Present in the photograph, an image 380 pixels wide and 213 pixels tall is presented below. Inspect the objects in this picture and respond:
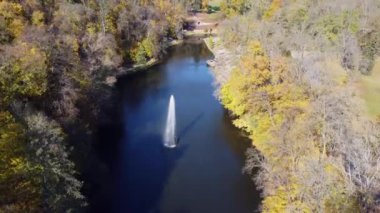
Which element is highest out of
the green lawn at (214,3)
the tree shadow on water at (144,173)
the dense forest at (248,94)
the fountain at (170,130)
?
the dense forest at (248,94)

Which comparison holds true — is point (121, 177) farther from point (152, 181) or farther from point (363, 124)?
point (363, 124)

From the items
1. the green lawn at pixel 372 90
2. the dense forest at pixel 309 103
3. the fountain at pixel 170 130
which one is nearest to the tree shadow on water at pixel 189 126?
the fountain at pixel 170 130

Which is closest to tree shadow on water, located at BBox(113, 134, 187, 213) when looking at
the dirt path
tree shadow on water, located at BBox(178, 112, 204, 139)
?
tree shadow on water, located at BBox(178, 112, 204, 139)

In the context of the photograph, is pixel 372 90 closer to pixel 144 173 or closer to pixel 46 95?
pixel 144 173

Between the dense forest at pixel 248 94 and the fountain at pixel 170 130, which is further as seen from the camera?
the fountain at pixel 170 130

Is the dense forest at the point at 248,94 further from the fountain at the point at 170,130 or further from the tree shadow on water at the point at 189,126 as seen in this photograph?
the fountain at the point at 170,130

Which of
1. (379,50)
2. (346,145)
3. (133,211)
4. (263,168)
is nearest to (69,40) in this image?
(133,211)

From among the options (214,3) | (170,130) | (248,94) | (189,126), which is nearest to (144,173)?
(170,130)

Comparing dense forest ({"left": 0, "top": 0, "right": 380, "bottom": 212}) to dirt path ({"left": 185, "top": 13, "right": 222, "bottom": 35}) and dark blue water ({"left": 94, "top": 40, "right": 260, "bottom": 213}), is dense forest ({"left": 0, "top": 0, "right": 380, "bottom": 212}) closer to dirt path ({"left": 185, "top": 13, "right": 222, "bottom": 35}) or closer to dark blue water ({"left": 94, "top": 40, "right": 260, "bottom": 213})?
dark blue water ({"left": 94, "top": 40, "right": 260, "bottom": 213})
